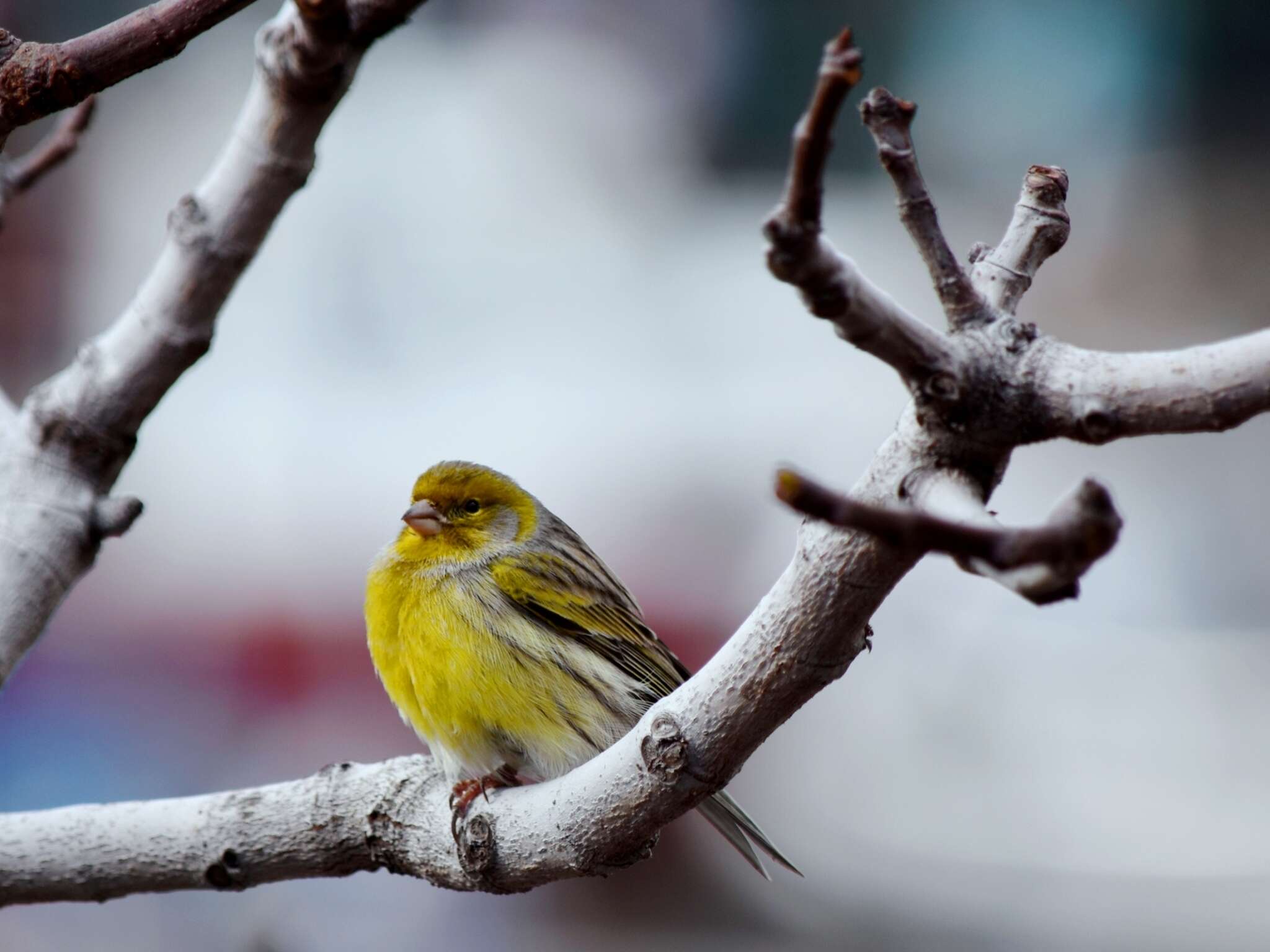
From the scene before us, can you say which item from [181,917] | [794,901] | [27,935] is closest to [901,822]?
[794,901]

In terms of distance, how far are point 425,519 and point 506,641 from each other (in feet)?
1.03

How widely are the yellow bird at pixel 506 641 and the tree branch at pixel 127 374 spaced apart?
0.54 m

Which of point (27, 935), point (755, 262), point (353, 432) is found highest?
point (755, 262)

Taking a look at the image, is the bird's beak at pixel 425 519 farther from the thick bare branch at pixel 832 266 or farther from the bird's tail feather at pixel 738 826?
the thick bare branch at pixel 832 266

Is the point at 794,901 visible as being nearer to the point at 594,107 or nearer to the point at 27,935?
the point at 27,935

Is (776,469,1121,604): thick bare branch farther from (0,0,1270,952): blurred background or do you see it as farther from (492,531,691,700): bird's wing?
(0,0,1270,952): blurred background

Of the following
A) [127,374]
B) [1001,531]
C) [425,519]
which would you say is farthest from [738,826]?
[1001,531]

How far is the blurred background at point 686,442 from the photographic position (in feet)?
16.4

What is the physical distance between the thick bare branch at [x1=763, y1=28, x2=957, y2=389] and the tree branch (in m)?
1.19

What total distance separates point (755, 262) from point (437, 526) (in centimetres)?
421

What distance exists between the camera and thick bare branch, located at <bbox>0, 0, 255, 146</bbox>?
4.83 feet

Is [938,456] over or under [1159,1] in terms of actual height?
under

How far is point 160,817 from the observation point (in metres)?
2.14

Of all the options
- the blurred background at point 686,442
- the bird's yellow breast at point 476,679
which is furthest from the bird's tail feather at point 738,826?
the blurred background at point 686,442
